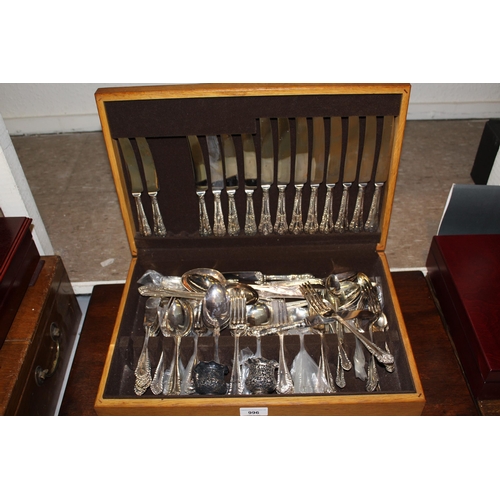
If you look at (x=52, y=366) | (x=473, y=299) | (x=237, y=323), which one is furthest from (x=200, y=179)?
(x=473, y=299)

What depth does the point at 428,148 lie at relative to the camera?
7.13 ft

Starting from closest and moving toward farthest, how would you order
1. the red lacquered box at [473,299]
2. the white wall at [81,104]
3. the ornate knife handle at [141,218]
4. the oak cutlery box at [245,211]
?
the oak cutlery box at [245,211], the red lacquered box at [473,299], the ornate knife handle at [141,218], the white wall at [81,104]

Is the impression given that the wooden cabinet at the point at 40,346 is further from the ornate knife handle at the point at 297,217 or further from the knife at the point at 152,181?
the ornate knife handle at the point at 297,217

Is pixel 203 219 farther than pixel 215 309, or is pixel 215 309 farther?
pixel 203 219

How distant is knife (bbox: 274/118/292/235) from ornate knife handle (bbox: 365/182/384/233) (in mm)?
211

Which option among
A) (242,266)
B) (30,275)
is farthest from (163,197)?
(30,275)

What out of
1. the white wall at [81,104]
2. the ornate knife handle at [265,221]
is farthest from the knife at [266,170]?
the white wall at [81,104]

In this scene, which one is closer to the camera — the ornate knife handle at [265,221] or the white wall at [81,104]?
the ornate knife handle at [265,221]

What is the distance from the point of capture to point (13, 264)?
3.73 ft

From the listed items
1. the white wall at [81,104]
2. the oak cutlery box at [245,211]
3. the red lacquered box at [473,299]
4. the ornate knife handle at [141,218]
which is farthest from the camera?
the white wall at [81,104]

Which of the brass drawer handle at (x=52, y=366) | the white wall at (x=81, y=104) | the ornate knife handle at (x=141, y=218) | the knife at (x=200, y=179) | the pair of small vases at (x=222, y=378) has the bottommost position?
the pair of small vases at (x=222, y=378)

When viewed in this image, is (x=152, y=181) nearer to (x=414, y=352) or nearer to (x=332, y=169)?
(x=332, y=169)

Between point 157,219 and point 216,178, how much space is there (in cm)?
19

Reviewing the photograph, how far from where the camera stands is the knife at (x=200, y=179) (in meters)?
1.14
